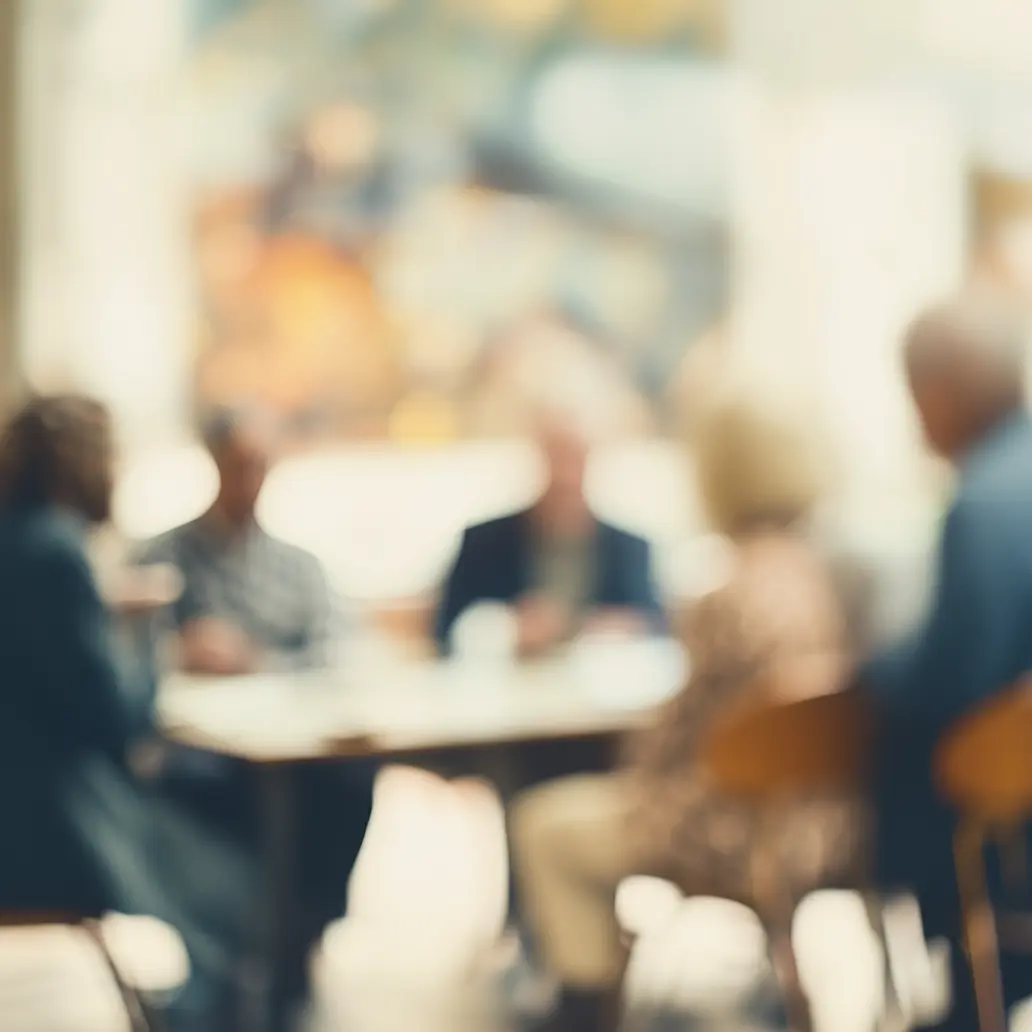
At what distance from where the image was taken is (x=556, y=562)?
170 inches

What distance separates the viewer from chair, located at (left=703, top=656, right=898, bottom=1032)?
2.54 metres

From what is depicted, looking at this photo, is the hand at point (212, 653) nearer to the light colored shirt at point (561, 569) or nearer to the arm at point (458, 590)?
the arm at point (458, 590)

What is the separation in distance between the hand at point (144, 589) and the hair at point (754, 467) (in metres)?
1.15

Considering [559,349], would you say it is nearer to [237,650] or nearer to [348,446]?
[348,446]

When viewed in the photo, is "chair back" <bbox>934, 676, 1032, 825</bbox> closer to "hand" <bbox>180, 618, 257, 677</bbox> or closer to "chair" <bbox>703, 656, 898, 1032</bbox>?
"chair" <bbox>703, 656, 898, 1032</bbox>

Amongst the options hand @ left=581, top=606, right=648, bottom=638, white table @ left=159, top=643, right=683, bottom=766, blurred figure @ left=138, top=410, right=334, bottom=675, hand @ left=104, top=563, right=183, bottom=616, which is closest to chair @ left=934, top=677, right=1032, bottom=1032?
white table @ left=159, top=643, right=683, bottom=766

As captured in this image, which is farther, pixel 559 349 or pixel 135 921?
pixel 559 349

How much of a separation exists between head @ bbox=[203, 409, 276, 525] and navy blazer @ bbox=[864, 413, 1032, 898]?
5.64 ft

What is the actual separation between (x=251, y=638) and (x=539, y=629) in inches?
26.6

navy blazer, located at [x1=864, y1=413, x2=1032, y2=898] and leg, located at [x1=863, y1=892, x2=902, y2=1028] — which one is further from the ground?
navy blazer, located at [x1=864, y1=413, x2=1032, y2=898]

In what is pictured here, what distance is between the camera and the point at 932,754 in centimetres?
253

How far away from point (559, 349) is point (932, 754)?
116 inches

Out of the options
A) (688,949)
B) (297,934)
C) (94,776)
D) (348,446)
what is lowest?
(688,949)

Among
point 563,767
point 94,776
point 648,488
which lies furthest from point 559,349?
point 94,776
